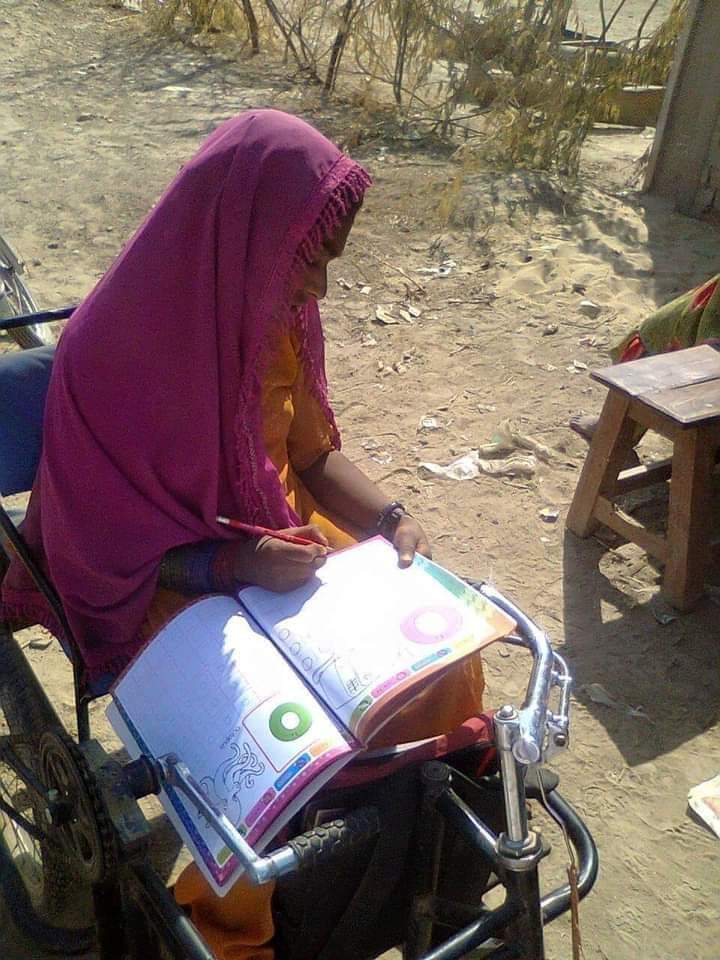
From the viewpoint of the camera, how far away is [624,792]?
2.67 metres

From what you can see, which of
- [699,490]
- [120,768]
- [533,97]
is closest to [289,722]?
[120,768]

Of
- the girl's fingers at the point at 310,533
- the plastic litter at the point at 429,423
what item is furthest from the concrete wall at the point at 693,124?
the girl's fingers at the point at 310,533

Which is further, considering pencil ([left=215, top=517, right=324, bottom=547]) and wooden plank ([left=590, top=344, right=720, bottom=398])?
wooden plank ([left=590, top=344, right=720, bottom=398])

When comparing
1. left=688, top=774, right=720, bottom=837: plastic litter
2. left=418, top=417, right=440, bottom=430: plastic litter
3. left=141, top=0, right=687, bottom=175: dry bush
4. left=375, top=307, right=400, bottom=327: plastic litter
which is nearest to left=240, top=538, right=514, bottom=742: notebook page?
left=688, top=774, right=720, bottom=837: plastic litter

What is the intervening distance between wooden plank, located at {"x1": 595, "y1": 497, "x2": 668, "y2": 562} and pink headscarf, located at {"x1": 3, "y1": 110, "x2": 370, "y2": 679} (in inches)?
72.6

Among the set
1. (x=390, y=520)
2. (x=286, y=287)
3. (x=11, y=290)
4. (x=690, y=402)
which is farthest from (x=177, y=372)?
(x=11, y=290)

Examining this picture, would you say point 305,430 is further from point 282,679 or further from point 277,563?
point 282,679

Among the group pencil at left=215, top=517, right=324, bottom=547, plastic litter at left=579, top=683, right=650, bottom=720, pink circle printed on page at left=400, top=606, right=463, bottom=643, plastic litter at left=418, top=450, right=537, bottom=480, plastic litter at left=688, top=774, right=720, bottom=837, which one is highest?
pink circle printed on page at left=400, top=606, right=463, bottom=643

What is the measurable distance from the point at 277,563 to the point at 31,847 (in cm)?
105

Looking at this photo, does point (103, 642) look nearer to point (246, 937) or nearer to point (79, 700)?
point (79, 700)

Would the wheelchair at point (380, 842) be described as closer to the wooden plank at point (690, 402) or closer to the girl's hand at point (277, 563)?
the girl's hand at point (277, 563)

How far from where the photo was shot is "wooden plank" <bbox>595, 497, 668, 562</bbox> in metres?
3.39

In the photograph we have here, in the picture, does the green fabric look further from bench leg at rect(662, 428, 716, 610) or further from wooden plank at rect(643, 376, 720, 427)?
bench leg at rect(662, 428, 716, 610)

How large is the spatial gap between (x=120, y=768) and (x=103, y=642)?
0.51m
